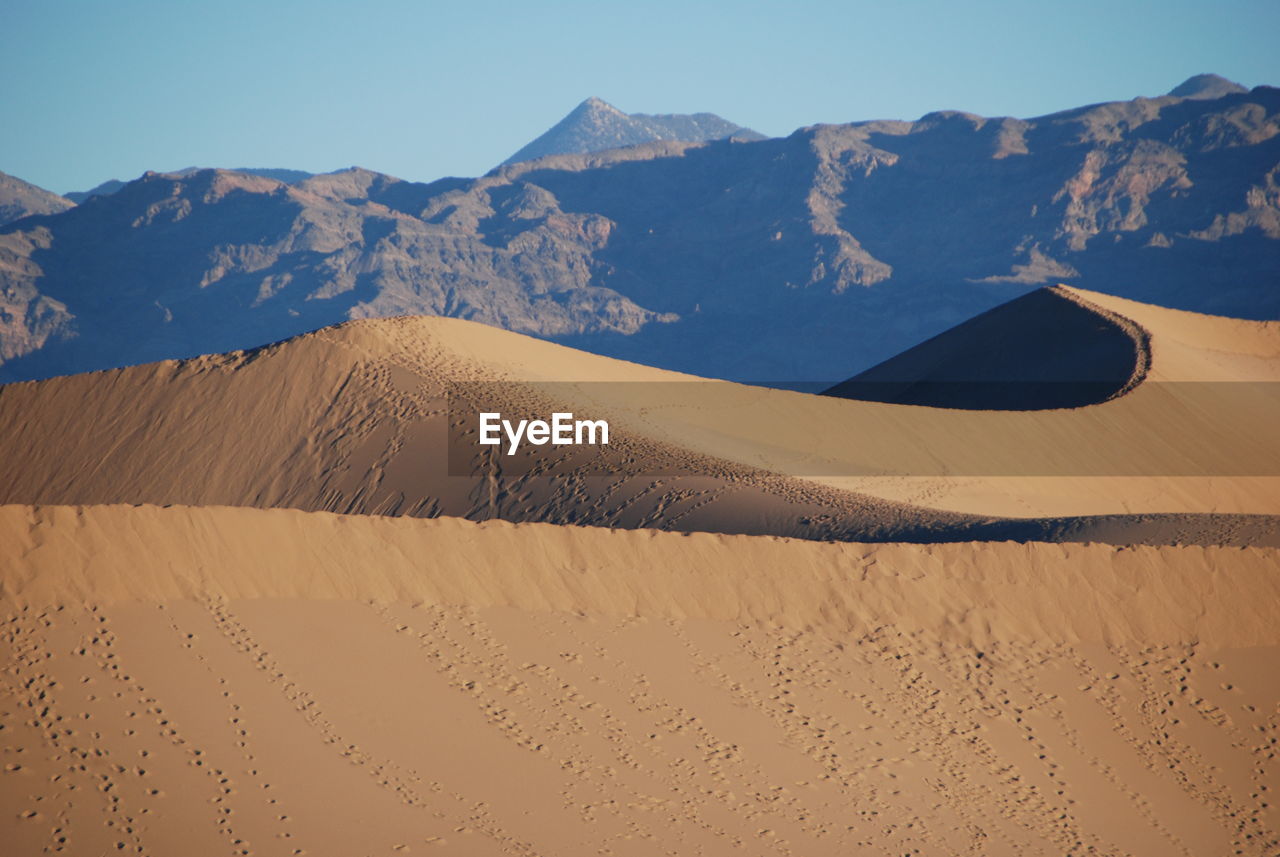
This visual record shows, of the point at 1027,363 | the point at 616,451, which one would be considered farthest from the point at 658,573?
the point at 1027,363

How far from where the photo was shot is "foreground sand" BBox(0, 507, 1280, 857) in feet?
33.1

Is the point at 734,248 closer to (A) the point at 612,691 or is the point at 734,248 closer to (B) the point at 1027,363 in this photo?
(B) the point at 1027,363

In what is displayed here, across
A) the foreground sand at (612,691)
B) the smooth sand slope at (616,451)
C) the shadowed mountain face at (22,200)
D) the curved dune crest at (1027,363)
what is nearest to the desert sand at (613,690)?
the foreground sand at (612,691)

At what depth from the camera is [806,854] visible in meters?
10.2

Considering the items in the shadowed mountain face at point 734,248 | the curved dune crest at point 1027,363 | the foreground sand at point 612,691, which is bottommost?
the foreground sand at point 612,691

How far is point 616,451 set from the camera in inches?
952

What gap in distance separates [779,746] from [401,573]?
4.19m

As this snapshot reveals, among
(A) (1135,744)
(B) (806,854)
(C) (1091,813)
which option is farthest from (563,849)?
(A) (1135,744)

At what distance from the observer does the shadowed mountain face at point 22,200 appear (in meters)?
158

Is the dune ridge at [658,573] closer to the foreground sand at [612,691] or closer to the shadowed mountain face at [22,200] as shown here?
the foreground sand at [612,691]

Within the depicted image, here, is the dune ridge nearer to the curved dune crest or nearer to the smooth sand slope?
the smooth sand slope

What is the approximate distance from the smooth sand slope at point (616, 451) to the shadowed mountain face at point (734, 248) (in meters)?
81.3

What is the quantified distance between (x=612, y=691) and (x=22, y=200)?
172 meters

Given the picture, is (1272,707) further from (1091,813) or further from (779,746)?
(779,746)
